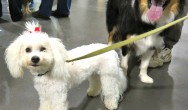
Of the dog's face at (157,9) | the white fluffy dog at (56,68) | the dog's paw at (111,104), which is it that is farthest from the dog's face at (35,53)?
the dog's face at (157,9)

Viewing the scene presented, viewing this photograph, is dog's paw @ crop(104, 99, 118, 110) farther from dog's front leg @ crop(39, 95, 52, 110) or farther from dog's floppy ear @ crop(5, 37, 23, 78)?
dog's floppy ear @ crop(5, 37, 23, 78)

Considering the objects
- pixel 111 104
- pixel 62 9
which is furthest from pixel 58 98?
pixel 62 9

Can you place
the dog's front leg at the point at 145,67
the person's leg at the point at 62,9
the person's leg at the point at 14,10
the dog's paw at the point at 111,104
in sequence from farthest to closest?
the person's leg at the point at 62,9, the person's leg at the point at 14,10, the dog's front leg at the point at 145,67, the dog's paw at the point at 111,104

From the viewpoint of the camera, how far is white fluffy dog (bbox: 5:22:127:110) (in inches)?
70.0

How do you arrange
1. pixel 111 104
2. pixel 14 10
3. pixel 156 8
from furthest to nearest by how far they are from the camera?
pixel 14 10, pixel 156 8, pixel 111 104

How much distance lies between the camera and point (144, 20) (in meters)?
2.61

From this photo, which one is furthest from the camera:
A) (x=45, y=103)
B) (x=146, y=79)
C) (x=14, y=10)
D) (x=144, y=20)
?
(x=14, y=10)

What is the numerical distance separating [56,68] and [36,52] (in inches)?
6.4

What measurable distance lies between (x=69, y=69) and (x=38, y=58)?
1.15 ft

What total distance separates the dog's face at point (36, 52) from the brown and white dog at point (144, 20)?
3.69ft

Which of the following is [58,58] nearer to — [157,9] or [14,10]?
[157,9]

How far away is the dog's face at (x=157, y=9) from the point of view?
8.19 feet

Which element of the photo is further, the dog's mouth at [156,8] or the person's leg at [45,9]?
the person's leg at [45,9]

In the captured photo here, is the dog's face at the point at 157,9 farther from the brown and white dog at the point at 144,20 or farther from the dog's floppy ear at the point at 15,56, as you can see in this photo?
the dog's floppy ear at the point at 15,56
